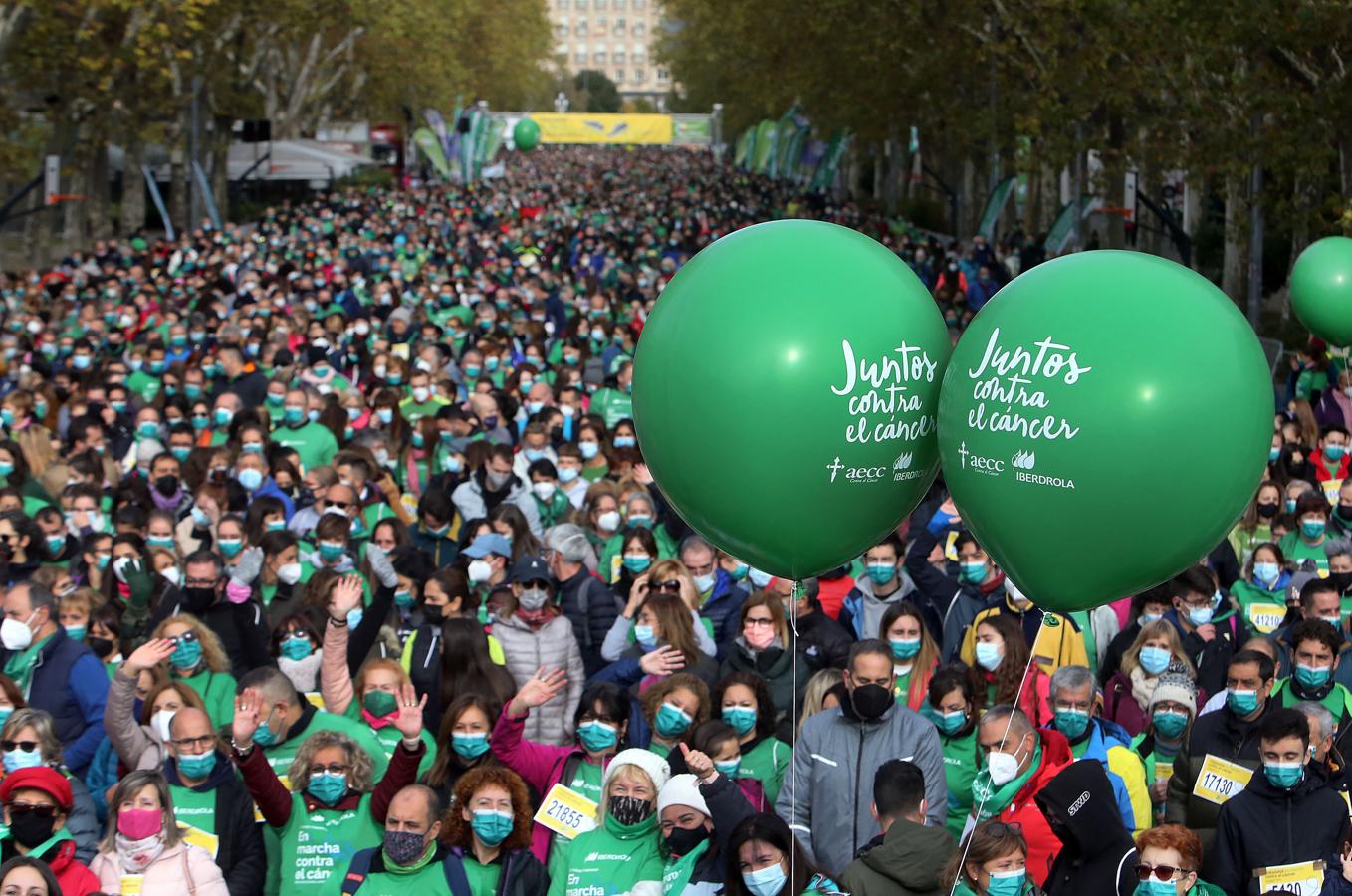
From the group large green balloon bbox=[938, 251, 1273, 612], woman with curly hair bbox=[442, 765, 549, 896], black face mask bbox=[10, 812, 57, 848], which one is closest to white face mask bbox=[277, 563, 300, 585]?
black face mask bbox=[10, 812, 57, 848]

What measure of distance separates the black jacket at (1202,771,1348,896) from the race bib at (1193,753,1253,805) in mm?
472

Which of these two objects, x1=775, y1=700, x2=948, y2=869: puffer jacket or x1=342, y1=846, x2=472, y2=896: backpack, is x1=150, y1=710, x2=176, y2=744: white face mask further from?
x1=775, y1=700, x2=948, y2=869: puffer jacket

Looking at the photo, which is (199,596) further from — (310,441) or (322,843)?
(310,441)

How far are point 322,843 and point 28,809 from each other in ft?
3.36

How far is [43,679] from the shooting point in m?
8.67

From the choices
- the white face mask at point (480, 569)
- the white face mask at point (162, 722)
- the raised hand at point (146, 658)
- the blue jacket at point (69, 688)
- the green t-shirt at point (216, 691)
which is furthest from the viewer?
the white face mask at point (480, 569)

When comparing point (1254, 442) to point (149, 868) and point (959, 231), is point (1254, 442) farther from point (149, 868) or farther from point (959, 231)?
point (959, 231)

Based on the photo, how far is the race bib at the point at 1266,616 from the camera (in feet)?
32.1

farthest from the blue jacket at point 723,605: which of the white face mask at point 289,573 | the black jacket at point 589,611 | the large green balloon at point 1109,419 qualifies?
the large green balloon at point 1109,419

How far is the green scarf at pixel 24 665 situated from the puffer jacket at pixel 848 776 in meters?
3.50

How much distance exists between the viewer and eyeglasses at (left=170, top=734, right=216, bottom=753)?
283 inches

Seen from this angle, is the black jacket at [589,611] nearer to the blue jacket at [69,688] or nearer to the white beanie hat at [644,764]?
the blue jacket at [69,688]

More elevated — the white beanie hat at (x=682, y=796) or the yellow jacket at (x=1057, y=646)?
the white beanie hat at (x=682, y=796)

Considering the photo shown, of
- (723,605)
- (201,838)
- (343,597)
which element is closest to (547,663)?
(343,597)
